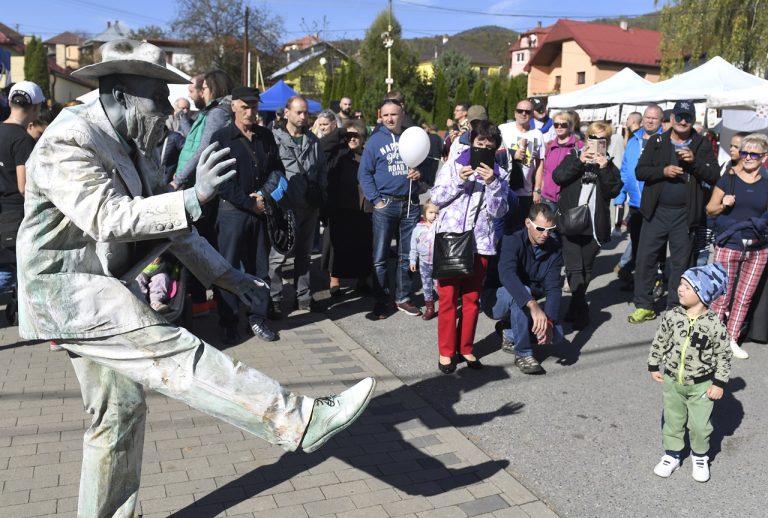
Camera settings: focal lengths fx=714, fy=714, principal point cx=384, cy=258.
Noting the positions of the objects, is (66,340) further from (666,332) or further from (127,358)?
(666,332)

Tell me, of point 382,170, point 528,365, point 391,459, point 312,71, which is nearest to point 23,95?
point 382,170

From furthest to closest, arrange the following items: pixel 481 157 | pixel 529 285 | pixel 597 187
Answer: pixel 597 187
pixel 529 285
pixel 481 157

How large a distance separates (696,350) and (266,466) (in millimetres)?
2572

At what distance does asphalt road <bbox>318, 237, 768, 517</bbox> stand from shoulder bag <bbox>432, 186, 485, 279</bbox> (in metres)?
0.87

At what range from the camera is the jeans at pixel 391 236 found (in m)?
7.30

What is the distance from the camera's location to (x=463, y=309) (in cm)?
579

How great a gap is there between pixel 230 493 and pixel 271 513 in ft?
1.05

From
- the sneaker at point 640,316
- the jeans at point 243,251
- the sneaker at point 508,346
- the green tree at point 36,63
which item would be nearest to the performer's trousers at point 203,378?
the jeans at point 243,251

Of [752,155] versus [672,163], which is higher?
[752,155]

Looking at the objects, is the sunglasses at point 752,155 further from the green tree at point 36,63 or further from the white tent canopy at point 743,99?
the green tree at point 36,63

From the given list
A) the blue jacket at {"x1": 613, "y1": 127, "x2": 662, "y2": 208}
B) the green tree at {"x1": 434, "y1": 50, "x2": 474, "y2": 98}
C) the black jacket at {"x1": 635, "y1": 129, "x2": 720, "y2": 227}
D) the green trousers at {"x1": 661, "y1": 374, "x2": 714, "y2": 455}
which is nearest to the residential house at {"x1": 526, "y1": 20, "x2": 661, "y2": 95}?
the green tree at {"x1": 434, "y1": 50, "x2": 474, "y2": 98}

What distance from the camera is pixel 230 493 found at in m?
3.76

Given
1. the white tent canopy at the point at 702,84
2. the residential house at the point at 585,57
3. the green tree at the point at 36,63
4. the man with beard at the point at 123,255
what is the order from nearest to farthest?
1. the man with beard at the point at 123,255
2. the white tent canopy at the point at 702,84
3. the green tree at the point at 36,63
4. the residential house at the point at 585,57

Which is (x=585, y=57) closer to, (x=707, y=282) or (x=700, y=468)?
(x=707, y=282)
